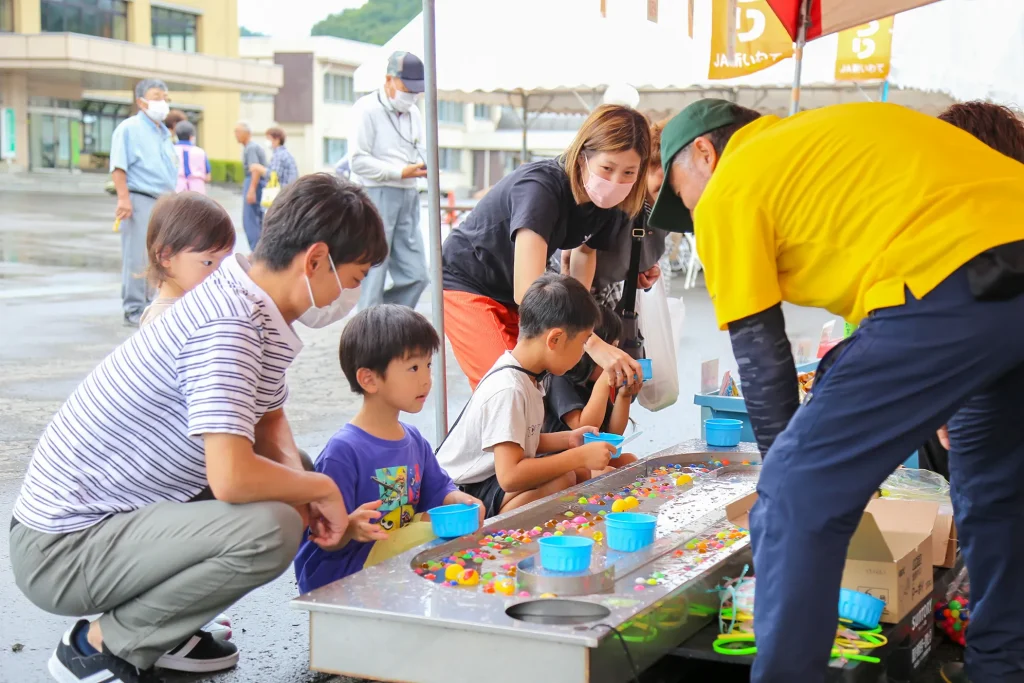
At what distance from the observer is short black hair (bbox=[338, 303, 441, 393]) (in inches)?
122

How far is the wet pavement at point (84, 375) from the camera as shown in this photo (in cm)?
307

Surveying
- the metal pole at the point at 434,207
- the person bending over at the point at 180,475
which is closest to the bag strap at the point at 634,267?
the metal pole at the point at 434,207

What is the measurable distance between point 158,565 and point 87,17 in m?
42.8

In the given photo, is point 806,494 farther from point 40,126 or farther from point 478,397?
point 40,126

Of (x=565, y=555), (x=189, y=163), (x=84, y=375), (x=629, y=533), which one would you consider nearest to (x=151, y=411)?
(x=565, y=555)

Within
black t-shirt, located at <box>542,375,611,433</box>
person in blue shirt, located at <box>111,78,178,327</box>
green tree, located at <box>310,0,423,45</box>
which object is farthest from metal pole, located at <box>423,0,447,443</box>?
green tree, located at <box>310,0,423,45</box>

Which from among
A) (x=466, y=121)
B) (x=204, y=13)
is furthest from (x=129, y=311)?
(x=466, y=121)

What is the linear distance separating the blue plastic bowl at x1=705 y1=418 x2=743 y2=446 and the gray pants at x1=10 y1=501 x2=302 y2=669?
81.8 inches

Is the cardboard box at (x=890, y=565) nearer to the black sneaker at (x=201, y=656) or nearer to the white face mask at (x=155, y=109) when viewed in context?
the black sneaker at (x=201, y=656)

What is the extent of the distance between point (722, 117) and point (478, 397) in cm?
143

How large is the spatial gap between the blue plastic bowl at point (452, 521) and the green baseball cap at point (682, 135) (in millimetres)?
918

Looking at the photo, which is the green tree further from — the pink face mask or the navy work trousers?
the navy work trousers

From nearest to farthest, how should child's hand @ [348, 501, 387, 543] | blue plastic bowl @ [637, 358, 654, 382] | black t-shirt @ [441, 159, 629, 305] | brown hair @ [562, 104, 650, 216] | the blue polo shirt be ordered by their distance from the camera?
child's hand @ [348, 501, 387, 543] → brown hair @ [562, 104, 650, 216] → black t-shirt @ [441, 159, 629, 305] → blue plastic bowl @ [637, 358, 654, 382] → the blue polo shirt

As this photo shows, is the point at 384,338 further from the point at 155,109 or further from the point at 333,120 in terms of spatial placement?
the point at 333,120
